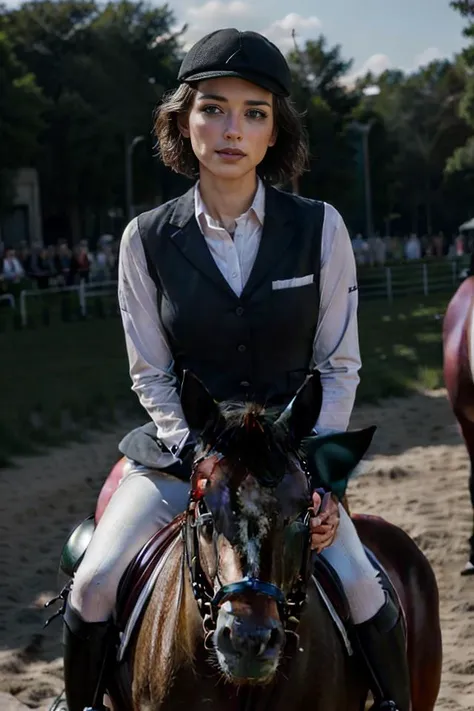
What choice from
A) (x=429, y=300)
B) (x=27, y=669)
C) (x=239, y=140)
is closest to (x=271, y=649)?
(x=239, y=140)

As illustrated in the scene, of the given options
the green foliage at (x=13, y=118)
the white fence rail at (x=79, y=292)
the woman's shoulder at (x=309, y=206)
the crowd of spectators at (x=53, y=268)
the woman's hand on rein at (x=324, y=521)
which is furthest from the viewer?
the green foliage at (x=13, y=118)

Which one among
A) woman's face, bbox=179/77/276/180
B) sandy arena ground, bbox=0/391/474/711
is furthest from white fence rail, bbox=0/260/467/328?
woman's face, bbox=179/77/276/180

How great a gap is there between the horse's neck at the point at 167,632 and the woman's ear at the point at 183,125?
1272 mm

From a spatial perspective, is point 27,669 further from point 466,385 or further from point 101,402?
point 101,402

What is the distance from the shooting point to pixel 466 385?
7.83m

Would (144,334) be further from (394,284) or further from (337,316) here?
(394,284)

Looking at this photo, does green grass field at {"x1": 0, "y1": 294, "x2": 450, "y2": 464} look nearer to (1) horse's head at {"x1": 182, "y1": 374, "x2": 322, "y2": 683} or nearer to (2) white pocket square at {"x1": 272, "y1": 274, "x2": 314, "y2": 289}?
(2) white pocket square at {"x1": 272, "y1": 274, "x2": 314, "y2": 289}

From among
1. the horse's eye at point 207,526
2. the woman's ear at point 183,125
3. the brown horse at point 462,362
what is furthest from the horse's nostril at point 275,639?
the brown horse at point 462,362

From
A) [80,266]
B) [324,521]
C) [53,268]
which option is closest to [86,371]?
[324,521]

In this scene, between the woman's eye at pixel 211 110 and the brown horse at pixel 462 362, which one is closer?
the woman's eye at pixel 211 110

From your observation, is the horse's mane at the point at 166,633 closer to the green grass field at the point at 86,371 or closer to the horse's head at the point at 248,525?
the horse's head at the point at 248,525

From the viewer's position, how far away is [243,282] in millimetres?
3219

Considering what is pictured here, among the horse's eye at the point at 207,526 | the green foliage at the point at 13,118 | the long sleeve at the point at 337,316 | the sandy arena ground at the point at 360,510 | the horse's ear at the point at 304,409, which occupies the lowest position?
the sandy arena ground at the point at 360,510

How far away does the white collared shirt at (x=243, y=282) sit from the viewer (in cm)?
326
